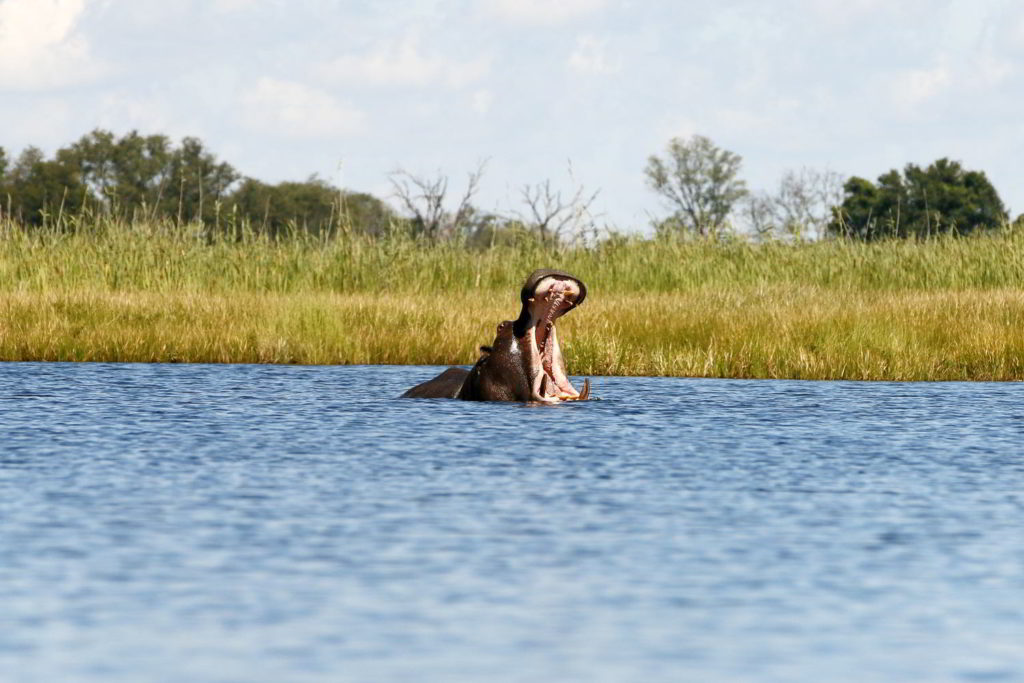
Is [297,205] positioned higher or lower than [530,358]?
higher

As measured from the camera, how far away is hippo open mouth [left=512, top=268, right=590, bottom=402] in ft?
42.1

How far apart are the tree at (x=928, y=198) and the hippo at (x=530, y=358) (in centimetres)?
4216

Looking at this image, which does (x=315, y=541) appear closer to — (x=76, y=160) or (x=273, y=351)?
(x=273, y=351)

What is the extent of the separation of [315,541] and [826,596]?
230cm

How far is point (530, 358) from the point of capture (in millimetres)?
13148

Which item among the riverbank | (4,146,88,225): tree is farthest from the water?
(4,146,88,225): tree

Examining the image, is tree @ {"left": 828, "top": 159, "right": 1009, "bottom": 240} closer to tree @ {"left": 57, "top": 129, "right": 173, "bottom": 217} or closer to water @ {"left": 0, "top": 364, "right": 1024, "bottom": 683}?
tree @ {"left": 57, "top": 129, "right": 173, "bottom": 217}

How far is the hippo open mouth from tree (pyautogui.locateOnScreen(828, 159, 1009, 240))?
1663 inches

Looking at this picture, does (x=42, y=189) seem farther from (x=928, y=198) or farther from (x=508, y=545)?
(x=508, y=545)

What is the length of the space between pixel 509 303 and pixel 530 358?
7895mm

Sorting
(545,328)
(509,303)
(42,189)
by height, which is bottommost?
(545,328)

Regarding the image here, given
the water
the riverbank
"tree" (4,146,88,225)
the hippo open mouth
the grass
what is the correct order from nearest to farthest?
the water, the hippo open mouth, the riverbank, the grass, "tree" (4,146,88,225)

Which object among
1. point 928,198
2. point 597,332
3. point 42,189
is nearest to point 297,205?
point 42,189

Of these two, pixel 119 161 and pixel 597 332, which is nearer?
pixel 597 332
